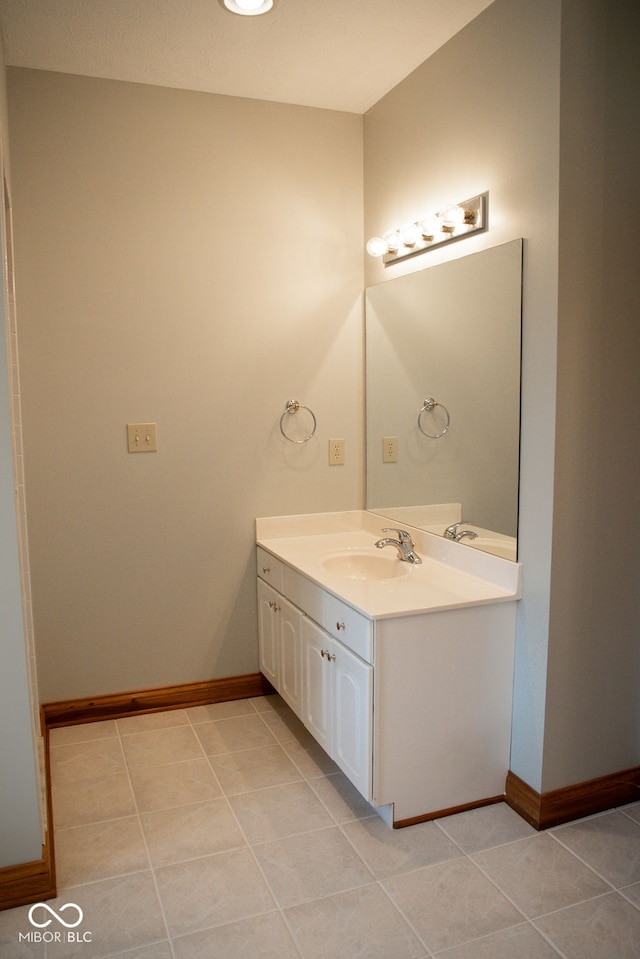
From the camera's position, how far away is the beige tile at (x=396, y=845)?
1.99 m

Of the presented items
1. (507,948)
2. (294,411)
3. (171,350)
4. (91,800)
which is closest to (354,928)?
(507,948)

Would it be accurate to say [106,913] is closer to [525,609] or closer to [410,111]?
[525,609]

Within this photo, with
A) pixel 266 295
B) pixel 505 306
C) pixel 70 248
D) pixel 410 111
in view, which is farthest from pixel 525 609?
pixel 70 248

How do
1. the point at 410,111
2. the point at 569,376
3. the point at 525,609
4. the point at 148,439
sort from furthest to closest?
the point at 148,439
the point at 410,111
the point at 525,609
the point at 569,376

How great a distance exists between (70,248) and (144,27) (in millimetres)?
783

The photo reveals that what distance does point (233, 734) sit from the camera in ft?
9.07

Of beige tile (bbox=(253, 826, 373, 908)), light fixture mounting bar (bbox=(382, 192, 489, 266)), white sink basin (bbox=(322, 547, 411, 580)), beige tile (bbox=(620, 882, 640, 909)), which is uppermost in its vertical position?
light fixture mounting bar (bbox=(382, 192, 489, 266))

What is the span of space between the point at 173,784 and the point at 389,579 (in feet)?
3.30

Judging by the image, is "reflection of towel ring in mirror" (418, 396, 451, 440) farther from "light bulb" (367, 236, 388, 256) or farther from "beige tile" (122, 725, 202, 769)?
"beige tile" (122, 725, 202, 769)

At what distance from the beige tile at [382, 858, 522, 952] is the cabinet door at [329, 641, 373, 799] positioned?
0.27 m

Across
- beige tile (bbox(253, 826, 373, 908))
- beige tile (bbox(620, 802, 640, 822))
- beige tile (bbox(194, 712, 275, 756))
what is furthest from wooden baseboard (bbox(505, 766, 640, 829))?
beige tile (bbox(194, 712, 275, 756))

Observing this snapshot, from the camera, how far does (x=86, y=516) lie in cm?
277

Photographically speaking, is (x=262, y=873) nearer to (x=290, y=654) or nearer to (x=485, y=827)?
(x=485, y=827)

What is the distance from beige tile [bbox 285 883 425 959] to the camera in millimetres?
1684
